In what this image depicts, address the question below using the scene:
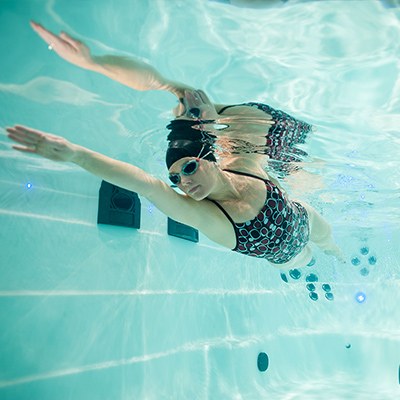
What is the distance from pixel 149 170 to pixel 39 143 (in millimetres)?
5587

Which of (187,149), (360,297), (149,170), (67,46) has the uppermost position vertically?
(67,46)

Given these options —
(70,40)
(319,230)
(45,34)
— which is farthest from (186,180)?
(319,230)

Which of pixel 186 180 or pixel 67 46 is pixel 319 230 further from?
pixel 67 46

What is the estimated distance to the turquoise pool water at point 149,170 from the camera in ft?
9.89

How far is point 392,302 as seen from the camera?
13.2 meters

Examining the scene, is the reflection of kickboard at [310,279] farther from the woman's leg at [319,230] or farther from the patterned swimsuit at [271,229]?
the patterned swimsuit at [271,229]

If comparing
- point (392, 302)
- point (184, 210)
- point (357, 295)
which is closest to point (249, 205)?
point (184, 210)

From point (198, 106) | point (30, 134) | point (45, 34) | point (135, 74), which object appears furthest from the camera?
point (198, 106)

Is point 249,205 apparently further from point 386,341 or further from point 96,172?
point 386,341

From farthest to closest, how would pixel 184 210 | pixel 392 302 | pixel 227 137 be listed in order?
1. pixel 392 302
2. pixel 227 137
3. pixel 184 210

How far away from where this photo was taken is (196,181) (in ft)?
11.5

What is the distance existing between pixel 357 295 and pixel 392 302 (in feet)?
4.89

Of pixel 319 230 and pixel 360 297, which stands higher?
pixel 319 230

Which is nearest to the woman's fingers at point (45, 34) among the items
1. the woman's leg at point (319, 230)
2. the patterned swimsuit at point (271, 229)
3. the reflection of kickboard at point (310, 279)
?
the patterned swimsuit at point (271, 229)
